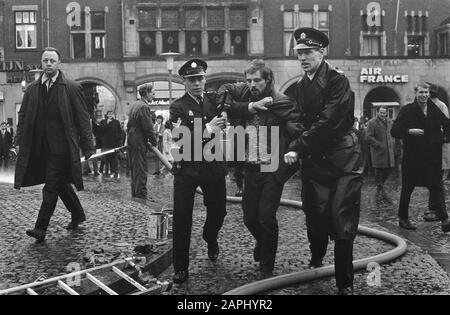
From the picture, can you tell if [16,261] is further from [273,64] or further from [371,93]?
[371,93]

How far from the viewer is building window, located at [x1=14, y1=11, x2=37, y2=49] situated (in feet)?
113

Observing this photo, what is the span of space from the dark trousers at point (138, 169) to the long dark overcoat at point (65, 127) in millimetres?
3800

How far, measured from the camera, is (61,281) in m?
5.14

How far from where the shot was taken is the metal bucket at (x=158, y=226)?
25.1ft

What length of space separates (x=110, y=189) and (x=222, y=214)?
27.6 feet

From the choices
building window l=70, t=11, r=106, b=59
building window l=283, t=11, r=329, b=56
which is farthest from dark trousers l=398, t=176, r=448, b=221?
building window l=70, t=11, r=106, b=59

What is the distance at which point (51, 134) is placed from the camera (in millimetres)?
7977

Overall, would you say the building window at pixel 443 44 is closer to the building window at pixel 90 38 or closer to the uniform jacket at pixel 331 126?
the building window at pixel 90 38

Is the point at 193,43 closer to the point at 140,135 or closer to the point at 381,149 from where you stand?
the point at 381,149

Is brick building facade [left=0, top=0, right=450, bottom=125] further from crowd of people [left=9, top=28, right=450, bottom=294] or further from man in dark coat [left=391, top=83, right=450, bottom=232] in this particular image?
crowd of people [left=9, top=28, right=450, bottom=294]

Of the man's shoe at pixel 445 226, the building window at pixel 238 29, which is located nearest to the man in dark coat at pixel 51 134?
the man's shoe at pixel 445 226

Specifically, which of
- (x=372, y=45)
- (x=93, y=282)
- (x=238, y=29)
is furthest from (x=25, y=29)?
(x=93, y=282)

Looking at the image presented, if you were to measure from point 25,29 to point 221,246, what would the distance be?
29138mm
